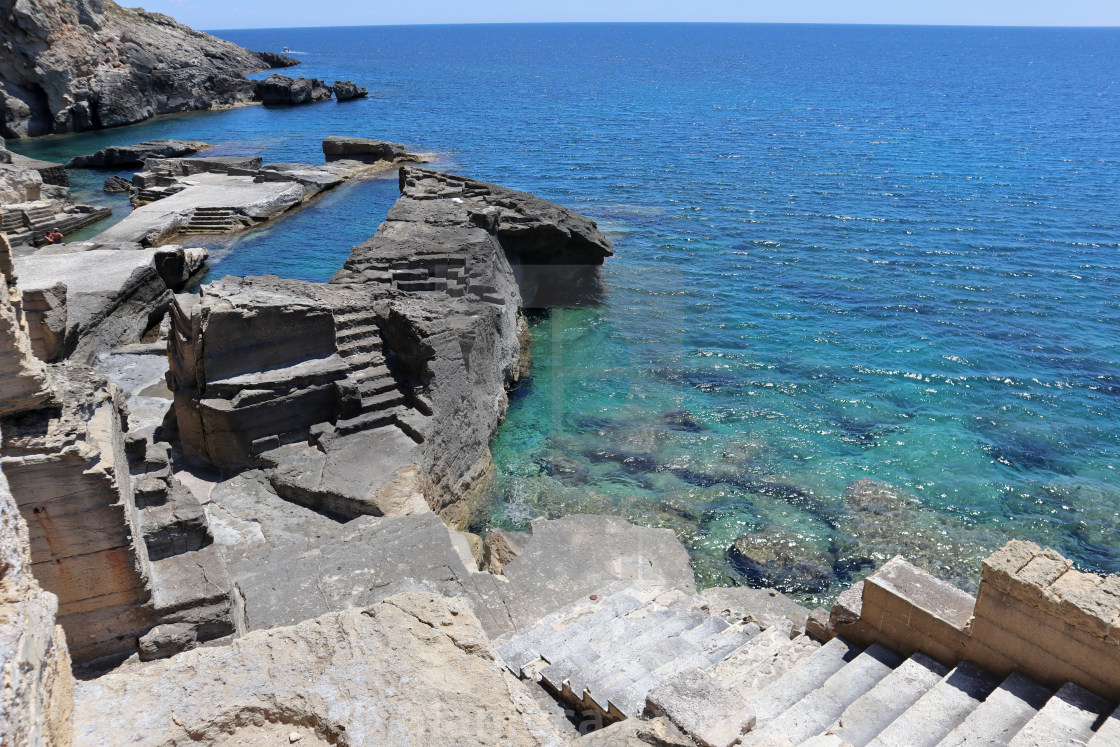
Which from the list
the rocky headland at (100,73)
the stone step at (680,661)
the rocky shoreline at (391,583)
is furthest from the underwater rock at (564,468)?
the rocky headland at (100,73)

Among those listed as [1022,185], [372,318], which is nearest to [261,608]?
[372,318]

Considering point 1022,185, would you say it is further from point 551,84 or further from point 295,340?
point 551,84

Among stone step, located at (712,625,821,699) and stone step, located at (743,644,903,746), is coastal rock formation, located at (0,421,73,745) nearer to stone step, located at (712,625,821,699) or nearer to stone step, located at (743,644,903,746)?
stone step, located at (743,644,903,746)

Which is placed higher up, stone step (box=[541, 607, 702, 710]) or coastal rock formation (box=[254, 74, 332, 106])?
coastal rock formation (box=[254, 74, 332, 106])

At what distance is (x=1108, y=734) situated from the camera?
19.3 ft

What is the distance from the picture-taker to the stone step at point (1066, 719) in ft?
19.6

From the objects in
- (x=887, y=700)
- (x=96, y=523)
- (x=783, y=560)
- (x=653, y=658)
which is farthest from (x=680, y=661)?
(x=783, y=560)

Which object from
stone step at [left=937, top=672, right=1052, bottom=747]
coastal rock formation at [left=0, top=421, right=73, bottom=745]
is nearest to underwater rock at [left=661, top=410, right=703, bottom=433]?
stone step at [left=937, top=672, right=1052, bottom=747]

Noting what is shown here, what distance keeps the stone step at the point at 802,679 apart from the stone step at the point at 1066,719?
181 centimetres

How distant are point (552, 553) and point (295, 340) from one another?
5.48 m

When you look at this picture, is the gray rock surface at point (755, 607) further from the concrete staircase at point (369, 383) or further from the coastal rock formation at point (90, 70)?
the coastal rock formation at point (90, 70)

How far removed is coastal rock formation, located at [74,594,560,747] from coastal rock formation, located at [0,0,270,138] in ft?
186

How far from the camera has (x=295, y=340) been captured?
1301 centimetres

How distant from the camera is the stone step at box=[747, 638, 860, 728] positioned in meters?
7.10
